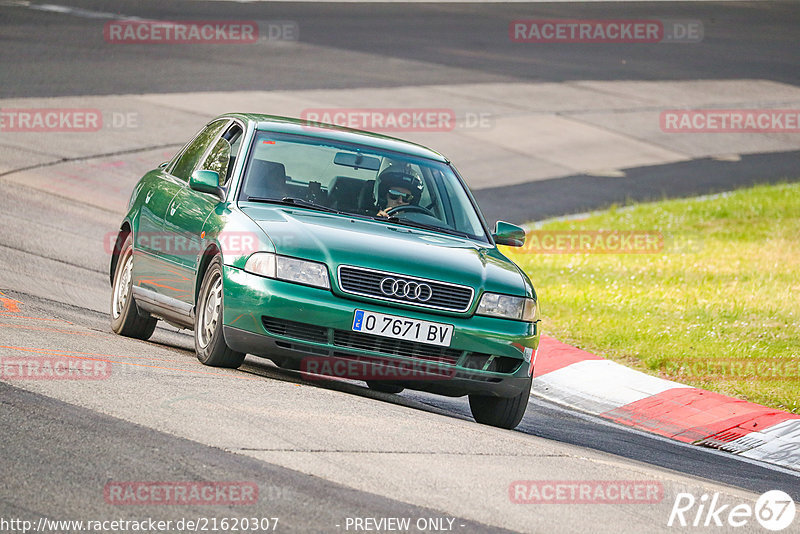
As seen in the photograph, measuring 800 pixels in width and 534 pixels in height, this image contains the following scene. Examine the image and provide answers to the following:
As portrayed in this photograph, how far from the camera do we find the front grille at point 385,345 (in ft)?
23.9

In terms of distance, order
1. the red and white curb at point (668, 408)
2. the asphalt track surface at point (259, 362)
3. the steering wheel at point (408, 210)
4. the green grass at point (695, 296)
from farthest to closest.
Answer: the green grass at point (695, 296), the red and white curb at point (668, 408), the steering wheel at point (408, 210), the asphalt track surface at point (259, 362)

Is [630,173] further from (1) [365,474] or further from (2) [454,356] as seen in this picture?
(1) [365,474]

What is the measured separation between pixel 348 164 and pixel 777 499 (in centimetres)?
356

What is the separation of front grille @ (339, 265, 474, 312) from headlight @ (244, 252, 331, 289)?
0.37 feet

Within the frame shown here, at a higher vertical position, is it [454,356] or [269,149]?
[269,149]

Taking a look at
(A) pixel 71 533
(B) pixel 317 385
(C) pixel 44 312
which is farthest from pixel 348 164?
(A) pixel 71 533

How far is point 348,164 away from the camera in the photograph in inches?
340

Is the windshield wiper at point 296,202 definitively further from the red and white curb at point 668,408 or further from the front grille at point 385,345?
the red and white curb at point 668,408

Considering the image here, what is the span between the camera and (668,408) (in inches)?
382

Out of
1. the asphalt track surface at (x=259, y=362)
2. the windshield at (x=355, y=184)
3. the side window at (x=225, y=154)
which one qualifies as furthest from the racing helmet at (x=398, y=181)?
the asphalt track surface at (x=259, y=362)

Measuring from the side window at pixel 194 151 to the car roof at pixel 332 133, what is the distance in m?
0.20

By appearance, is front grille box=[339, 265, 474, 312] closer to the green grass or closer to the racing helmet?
the racing helmet

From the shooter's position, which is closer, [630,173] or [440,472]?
[440,472]

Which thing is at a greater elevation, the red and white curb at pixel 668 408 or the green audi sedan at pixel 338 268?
the green audi sedan at pixel 338 268
